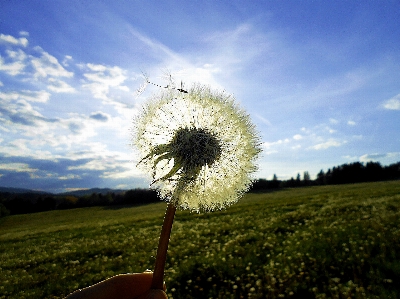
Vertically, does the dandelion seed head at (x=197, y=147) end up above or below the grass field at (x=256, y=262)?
above

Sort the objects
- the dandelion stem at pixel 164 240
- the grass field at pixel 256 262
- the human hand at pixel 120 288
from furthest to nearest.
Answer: the grass field at pixel 256 262 < the human hand at pixel 120 288 < the dandelion stem at pixel 164 240

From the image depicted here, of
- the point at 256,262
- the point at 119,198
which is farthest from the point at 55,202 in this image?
the point at 256,262

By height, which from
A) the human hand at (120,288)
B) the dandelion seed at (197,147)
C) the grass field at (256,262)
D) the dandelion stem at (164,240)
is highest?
the dandelion seed at (197,147)

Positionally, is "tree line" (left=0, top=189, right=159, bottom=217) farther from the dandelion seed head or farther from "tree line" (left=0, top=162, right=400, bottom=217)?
the dandelion seed head

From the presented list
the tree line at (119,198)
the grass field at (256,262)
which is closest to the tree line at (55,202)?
the tree line at (119,198)

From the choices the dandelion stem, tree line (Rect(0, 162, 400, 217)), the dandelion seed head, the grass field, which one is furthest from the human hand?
tree line (Rect(0, 162, 400, 217))

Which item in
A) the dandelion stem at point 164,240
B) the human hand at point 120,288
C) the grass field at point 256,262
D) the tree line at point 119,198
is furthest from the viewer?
the tree line at point 119,198

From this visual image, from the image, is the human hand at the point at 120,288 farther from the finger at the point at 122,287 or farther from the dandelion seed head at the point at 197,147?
the dandelion seed head at the point at 197,147
